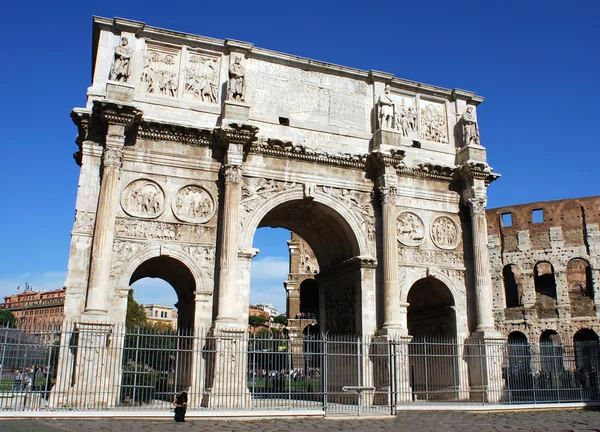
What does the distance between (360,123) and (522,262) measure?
21431 mm

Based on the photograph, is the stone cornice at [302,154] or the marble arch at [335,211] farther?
the stone cornice at [302,154]

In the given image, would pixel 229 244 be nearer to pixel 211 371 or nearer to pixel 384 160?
pixel 211 371

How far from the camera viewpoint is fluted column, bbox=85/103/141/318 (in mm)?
13109

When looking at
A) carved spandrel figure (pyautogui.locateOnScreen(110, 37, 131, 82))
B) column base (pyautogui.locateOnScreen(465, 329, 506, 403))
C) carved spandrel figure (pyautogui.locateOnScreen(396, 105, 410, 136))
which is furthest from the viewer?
carved spandrel figure (pyautogui.locateOnScreen(396, 105, 410, 136))

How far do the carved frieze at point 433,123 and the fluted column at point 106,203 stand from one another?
9.13m

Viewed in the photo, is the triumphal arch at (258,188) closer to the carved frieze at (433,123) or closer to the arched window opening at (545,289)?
the carved frieze at (433,123)

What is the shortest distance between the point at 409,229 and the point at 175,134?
7.45 meters

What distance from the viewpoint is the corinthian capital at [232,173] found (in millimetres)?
15023

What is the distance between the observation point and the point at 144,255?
14.3 meters

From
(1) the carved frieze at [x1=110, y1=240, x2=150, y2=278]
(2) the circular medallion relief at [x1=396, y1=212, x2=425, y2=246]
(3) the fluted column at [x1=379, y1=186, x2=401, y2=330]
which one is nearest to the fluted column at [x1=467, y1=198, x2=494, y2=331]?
(2) the circular medallion relief at [x1=396, y1=212, x2=425, y2=246]

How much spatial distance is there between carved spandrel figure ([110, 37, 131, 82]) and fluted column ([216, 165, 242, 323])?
3.50 m

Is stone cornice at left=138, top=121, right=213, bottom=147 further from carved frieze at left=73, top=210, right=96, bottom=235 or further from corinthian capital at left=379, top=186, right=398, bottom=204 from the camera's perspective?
corinthian capital at left=379, top=186, right=398, bottom=204

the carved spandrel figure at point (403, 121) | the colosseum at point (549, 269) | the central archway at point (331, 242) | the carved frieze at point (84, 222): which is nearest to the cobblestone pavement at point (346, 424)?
the central archway at point (331, 242)

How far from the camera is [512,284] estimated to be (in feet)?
120
